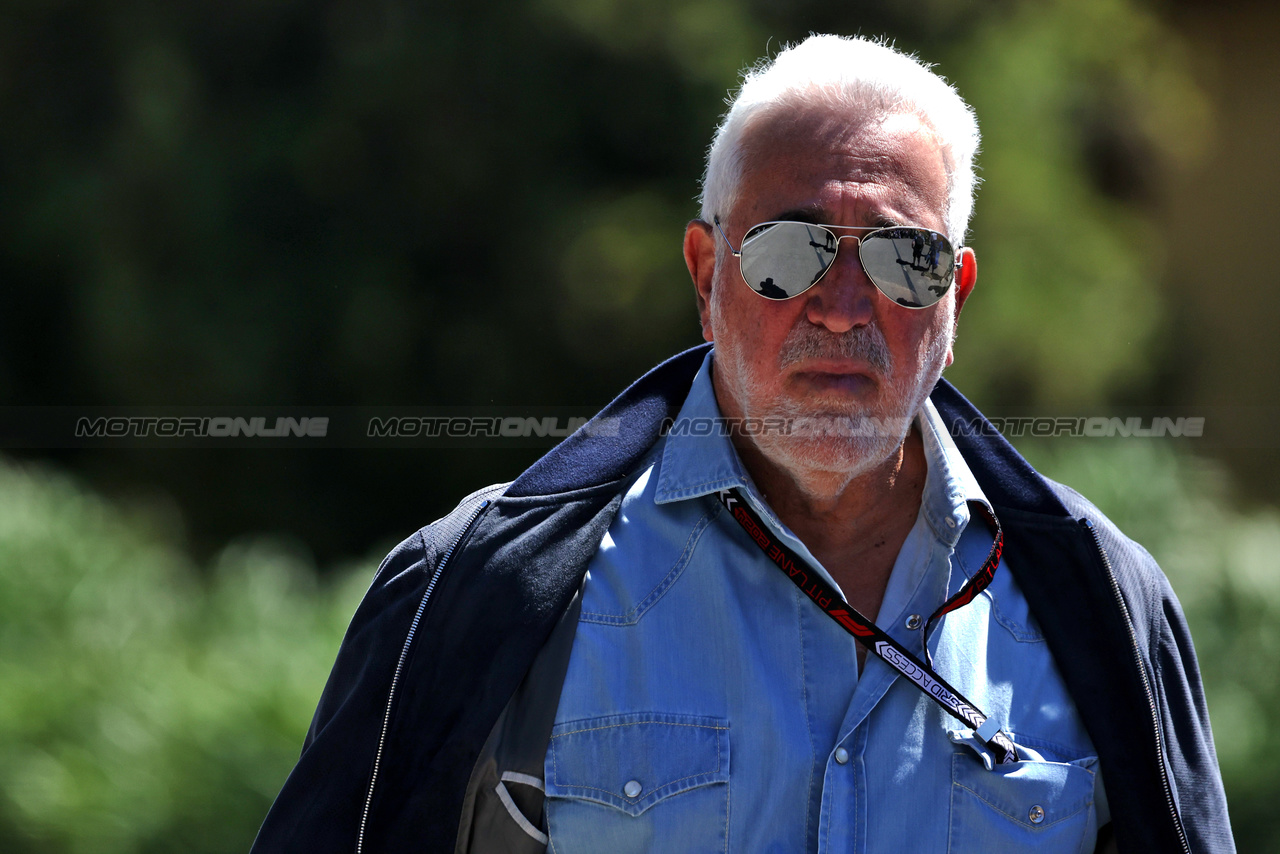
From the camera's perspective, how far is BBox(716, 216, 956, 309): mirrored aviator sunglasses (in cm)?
171

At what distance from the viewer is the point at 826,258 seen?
5.65 ft

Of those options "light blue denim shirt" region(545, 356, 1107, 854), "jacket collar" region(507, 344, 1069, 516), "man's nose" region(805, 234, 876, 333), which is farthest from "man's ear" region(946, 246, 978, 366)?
"light blue denim shirt" region(545, 356, 1107, 854)

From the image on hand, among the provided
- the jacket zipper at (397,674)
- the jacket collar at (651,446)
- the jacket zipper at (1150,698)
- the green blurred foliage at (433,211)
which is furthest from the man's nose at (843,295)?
the green blurred foliage at (433,211)

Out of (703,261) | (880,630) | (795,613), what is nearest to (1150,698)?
(880,630)

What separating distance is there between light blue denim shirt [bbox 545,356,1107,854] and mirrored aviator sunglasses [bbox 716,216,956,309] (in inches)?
11.1

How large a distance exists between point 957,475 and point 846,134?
1.87 ft

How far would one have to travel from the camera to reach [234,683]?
3.80 meters

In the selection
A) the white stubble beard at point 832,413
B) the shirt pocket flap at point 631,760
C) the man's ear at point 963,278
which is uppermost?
the man's ear at point 963,278

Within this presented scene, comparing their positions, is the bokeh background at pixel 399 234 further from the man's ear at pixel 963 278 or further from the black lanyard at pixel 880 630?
the black lanyard at pixel 880 630

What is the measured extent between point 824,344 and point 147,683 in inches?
119

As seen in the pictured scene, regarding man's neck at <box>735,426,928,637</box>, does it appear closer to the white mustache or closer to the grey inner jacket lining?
the white mustache

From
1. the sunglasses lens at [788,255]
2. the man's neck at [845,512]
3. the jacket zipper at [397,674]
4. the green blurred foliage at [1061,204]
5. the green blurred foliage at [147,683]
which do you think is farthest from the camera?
the green blurred foliage at [1061,204]

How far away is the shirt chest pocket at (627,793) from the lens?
154 cm

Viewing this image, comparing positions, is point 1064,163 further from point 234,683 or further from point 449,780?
point 449,780
